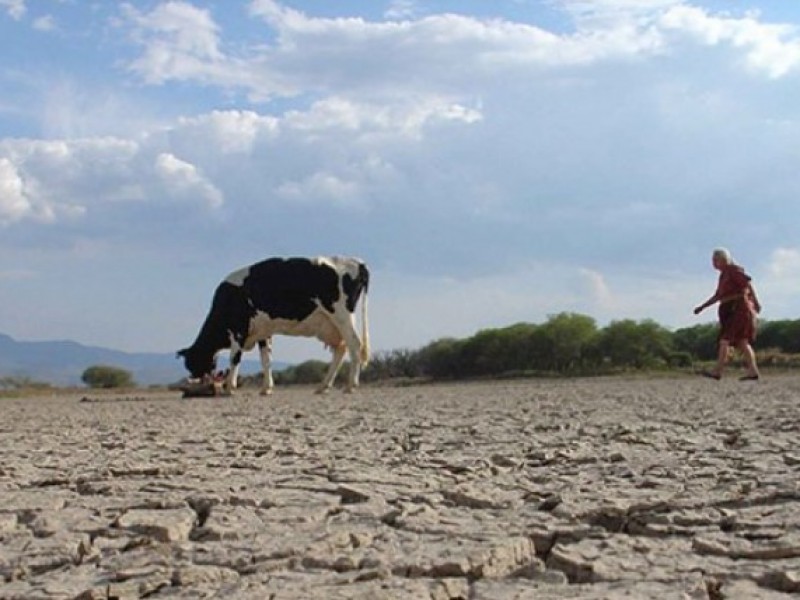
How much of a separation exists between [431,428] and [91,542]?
14.6 feet

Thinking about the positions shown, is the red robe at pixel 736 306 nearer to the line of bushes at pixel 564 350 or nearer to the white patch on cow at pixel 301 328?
the white patch on cow at pixel 301 328

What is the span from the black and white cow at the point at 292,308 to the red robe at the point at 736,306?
206 inches

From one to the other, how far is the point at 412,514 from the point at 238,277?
13553 millimetres

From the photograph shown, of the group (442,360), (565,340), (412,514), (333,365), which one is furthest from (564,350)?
(412,514)

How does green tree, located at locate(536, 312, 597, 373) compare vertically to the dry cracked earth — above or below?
above

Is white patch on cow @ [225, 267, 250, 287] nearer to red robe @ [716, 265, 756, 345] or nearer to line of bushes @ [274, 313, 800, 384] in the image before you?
red robe @ [716, 265, 756, 345]

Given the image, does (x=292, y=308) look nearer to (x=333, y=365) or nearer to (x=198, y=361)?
(x=333, y=365)

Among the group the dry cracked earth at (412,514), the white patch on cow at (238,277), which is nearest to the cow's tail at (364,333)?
the white patch on cow at (238,277)

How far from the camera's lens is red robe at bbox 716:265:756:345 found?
14227 millimetres

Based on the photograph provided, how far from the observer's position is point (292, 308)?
16750 millimetres

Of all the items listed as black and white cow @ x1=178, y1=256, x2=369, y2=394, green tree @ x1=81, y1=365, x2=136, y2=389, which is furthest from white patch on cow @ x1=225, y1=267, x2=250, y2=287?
green tree @ x1=81, y1=365, x2=136, y2=389

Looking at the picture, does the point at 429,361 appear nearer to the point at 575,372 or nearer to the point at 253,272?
the point at 575,372

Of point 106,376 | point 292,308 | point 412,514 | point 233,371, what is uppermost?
point 292,308

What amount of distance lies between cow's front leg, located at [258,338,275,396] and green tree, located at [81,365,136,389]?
56.8 ft
